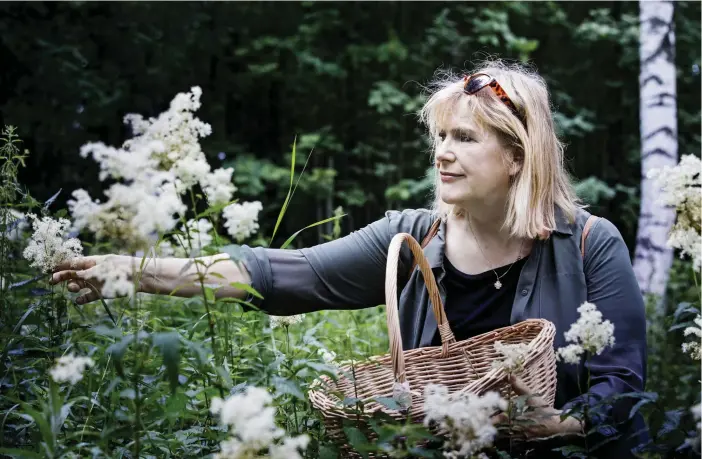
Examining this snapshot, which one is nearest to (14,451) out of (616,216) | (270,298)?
(270,298)

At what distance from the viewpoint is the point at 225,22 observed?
353 inches

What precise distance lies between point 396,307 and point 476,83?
94 cm

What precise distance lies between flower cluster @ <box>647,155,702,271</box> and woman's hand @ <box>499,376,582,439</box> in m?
0.43

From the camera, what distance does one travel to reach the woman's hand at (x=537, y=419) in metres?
1.62

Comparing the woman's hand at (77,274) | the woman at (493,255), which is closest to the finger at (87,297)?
the woman's hand at (77,274)

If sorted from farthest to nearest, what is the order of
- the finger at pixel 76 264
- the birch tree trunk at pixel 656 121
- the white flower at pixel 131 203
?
the birch tree trunk at pixel 656 121 < the finger at pixel 76 264 < the white flower at pixel 131 203

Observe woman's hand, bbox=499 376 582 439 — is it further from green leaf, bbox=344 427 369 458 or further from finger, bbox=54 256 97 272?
finger, bbox=54 256 97 272

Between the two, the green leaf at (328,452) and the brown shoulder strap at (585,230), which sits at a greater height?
the brown shoulder strap at (585,230)

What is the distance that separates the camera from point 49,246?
75.5 inches

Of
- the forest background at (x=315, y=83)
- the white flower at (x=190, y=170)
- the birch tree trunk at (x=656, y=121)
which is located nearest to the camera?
the white flower at (x=190, y=170)

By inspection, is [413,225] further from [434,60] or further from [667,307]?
[434,60]

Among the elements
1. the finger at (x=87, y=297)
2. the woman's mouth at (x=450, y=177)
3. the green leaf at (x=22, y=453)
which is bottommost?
the green leaf at (x=22, y=453)

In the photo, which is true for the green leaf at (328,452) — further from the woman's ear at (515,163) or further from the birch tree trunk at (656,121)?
the birch tree trunk at (656,121)

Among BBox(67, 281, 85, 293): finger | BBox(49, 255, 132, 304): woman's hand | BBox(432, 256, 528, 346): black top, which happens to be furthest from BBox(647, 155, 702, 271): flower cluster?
BBox(67, 281, 85, 293): finger
